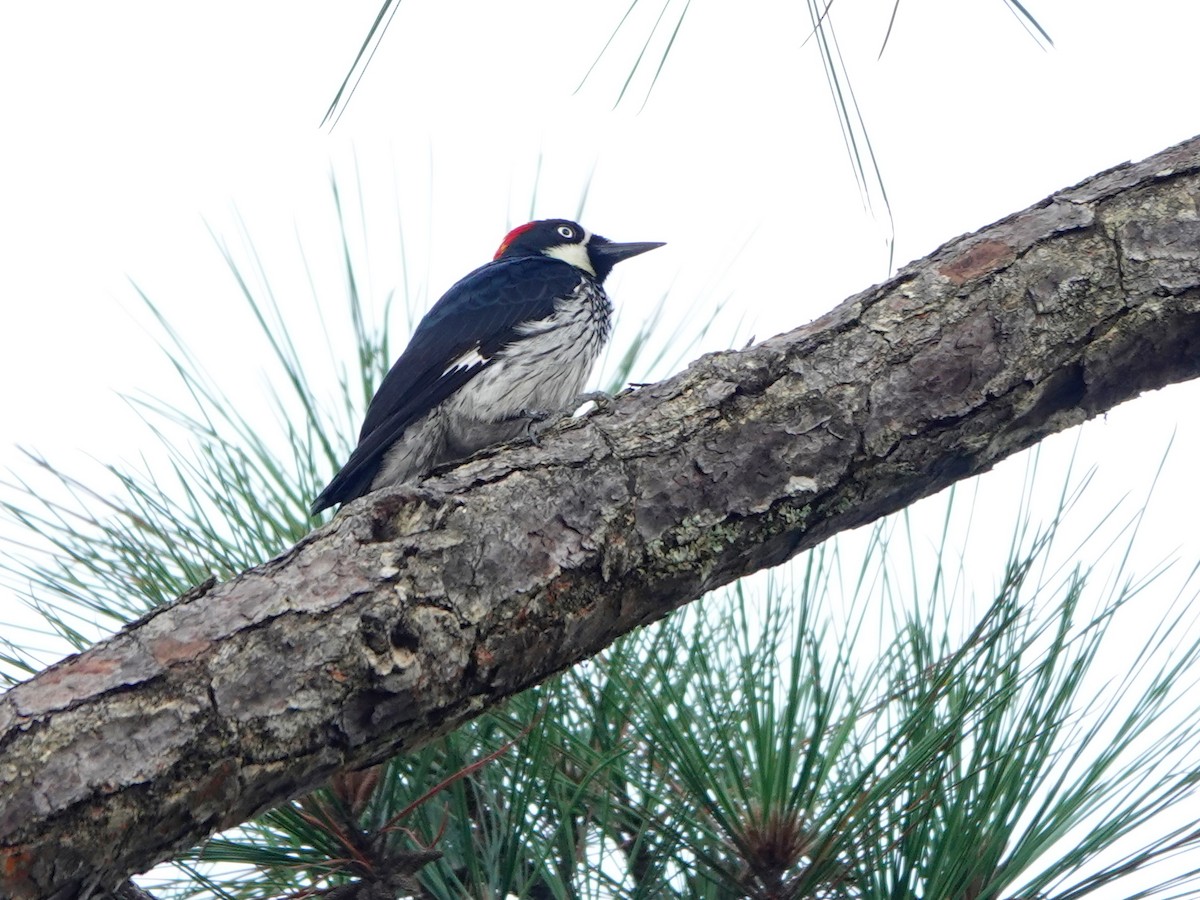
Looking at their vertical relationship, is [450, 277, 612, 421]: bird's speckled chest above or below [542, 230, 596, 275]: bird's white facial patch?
below

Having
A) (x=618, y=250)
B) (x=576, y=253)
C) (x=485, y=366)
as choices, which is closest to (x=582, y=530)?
(x=485, y=366)

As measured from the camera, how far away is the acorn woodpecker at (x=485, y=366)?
3.00 meters

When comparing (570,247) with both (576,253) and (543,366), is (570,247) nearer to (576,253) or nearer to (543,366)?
(576,253)

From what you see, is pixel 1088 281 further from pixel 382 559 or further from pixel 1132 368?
pixel 382 559

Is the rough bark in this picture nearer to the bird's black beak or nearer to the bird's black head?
the bird's black beak

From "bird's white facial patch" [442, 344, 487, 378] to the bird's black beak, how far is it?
3.90 feet

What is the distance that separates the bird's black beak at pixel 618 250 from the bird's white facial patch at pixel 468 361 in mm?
1187

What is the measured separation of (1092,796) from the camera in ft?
5.64

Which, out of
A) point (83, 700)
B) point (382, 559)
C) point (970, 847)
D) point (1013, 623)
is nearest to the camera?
point (83, 700)

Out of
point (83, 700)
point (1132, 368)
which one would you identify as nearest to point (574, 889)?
point (83, 700)

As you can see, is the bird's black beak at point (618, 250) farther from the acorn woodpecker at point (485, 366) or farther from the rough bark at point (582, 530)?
the rough bark at point (582, 530)

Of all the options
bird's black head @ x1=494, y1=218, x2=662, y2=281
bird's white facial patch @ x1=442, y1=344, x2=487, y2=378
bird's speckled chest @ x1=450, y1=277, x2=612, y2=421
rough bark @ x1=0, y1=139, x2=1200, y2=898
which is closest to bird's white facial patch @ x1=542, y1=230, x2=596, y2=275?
bird's black head @ x1=494, y1=218, x2=662, y2=281

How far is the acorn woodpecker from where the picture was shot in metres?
3.00

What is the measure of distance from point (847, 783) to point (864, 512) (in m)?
0.47
